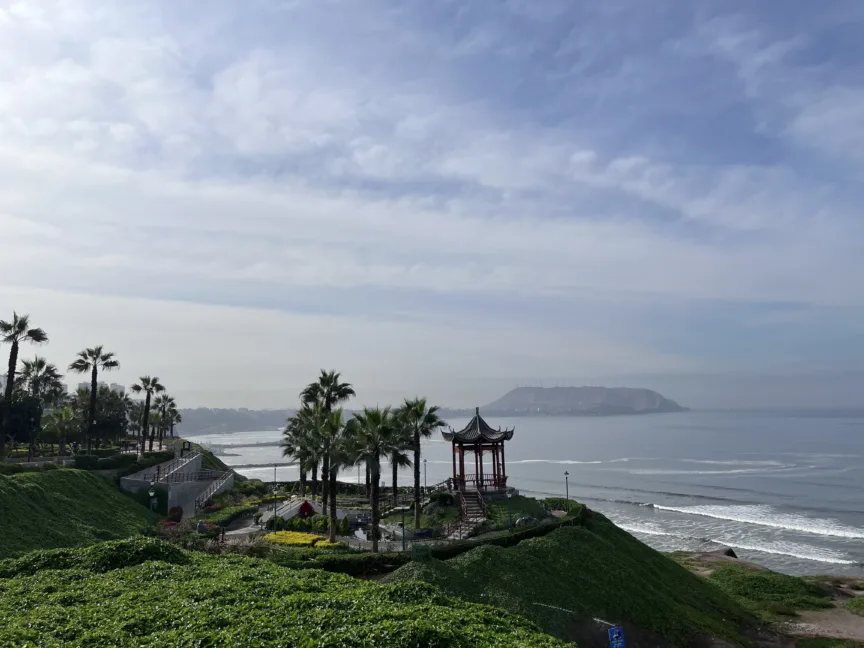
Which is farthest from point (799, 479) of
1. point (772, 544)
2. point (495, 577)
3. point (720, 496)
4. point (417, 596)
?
point (417, 596)

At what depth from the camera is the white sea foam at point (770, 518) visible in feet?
190

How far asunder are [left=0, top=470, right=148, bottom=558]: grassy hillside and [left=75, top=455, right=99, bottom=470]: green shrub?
10.3 ft

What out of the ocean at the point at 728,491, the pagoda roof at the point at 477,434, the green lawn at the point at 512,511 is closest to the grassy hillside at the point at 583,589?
the green lawn at the point at 512,511

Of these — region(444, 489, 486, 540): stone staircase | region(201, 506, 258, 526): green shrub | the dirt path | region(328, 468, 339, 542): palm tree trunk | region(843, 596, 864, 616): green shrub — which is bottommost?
region(843, 596, 864, 616): green shrub

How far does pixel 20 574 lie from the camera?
19078 millimetres

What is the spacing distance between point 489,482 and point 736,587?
15.8 m

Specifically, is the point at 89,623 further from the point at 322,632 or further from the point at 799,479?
the point at 799,479

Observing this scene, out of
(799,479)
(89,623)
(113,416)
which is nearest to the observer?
(89,623)

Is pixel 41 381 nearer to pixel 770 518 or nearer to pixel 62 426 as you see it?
pixel 62 426

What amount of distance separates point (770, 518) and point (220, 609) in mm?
66216

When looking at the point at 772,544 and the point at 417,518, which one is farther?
the point at 772,544

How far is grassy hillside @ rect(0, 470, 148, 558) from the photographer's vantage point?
80.8ft

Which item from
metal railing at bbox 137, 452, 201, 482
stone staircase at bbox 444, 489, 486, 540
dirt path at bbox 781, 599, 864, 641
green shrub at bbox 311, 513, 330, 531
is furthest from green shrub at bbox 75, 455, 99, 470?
dirt path at bbox 781, 599, 864, 641

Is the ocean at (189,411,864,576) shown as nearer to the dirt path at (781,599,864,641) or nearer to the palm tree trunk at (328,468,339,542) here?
the dirt path at (781,599,864,641)
